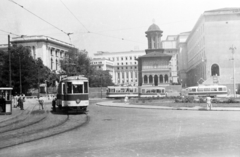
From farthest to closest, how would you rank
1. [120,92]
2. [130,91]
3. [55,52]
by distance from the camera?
[55,52] < [130,91] < [120,92]

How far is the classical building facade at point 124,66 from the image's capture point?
132 m

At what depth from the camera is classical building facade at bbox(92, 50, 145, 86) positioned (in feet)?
432

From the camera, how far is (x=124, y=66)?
134375mm

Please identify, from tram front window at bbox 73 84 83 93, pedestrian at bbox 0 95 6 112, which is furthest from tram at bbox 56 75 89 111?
pedestrian at bbox 0 95 6 112

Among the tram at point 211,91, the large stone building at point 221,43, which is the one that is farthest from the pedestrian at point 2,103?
the large stone building at point 221,43

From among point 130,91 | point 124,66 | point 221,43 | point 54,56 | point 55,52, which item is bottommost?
point 130,91

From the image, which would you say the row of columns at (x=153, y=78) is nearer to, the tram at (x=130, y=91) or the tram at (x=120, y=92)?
the tram at (x=130, y=91)

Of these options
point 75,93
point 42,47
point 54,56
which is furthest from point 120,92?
point 54,56

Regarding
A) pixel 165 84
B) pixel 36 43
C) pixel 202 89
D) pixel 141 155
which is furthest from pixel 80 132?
pixel 36 43

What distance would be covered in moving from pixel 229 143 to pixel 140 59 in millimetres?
69170

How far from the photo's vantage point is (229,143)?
28.3 feet

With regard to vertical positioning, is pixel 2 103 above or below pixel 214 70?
below

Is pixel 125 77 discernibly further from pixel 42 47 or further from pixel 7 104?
pixel 7 104

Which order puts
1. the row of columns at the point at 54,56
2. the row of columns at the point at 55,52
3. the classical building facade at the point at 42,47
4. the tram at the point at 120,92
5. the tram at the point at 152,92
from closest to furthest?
the tram at the point at 152,92 < the tram at the point at 120,92 < the classical building facade at the point at 42,47 < the row of columns at the point at 54,56 < the row of columns at the point at 55,52
